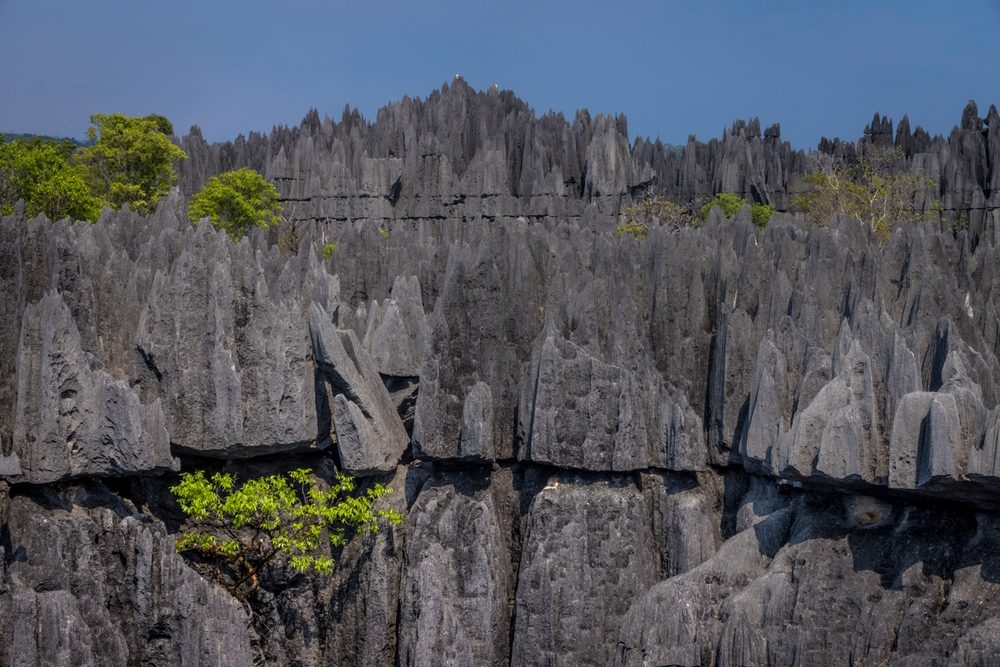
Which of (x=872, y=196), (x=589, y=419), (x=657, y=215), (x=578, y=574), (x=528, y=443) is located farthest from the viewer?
(x=657, y=215)

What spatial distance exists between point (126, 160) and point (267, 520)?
1034 inches

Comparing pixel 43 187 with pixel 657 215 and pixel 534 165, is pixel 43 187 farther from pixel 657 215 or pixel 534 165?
pixel 534 165

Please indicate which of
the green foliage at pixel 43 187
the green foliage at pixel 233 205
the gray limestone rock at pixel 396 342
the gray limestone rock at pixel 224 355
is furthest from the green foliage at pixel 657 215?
the gray limestone rock at pixel 224 355

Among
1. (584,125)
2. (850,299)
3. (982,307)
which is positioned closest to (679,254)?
(850,299)

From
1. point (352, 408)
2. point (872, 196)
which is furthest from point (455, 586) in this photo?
point (872, 196)

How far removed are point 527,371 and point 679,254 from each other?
11.5 ft

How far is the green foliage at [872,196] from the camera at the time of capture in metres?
52.7

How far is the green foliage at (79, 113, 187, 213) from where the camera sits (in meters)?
42.8

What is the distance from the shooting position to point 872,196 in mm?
55219

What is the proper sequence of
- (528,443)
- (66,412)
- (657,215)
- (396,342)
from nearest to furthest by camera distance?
1. (66,412)
2. (528,443)
3. (396,342)
4. (657,215)

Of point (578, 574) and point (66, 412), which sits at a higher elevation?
point (66, 412)

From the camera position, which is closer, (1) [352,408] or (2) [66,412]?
(2) [66,412]

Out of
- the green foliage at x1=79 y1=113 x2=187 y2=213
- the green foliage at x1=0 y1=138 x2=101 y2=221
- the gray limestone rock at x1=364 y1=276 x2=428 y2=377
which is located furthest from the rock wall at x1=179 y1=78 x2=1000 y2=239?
the gray limestone rock at x1=364 y1=276 x2=428 y2=377

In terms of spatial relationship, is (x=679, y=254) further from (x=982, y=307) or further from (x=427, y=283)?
(x=427, y=283)
